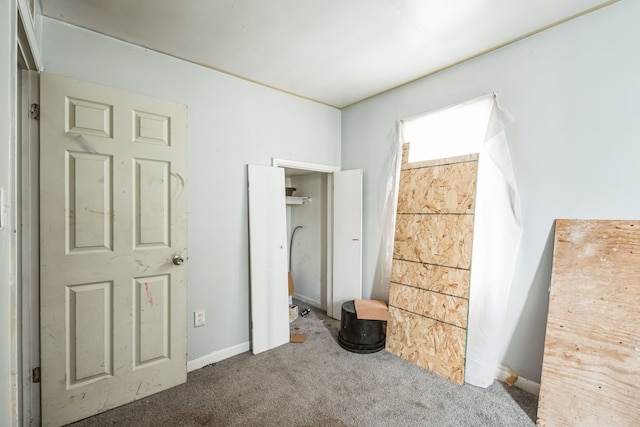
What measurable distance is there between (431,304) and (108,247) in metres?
2.49

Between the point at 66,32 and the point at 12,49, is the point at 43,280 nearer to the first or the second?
the point at 12,49

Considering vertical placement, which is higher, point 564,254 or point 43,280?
point 564,254

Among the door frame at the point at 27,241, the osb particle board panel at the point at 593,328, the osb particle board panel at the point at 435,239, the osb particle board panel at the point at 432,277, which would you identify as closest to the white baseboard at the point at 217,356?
the door frame at the point at 27,241

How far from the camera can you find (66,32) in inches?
73.8

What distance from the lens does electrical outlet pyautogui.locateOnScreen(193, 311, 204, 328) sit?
7.86 feet

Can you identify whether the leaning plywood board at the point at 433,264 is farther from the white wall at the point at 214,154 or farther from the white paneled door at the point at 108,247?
the white paneled door at the point at 108,247

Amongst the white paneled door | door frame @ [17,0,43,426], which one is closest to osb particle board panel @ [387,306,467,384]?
the white paneled door

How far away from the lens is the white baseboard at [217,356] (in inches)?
92.9

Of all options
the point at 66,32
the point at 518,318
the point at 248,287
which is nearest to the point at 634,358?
the point at 518,318

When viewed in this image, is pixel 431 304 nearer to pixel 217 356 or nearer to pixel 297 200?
pixel 217 356

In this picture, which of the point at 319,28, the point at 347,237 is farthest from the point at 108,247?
the point at 347,237

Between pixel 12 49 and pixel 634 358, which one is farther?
pixel 634 358

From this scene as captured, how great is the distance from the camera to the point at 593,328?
1.70m

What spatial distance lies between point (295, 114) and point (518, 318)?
2739 mm
